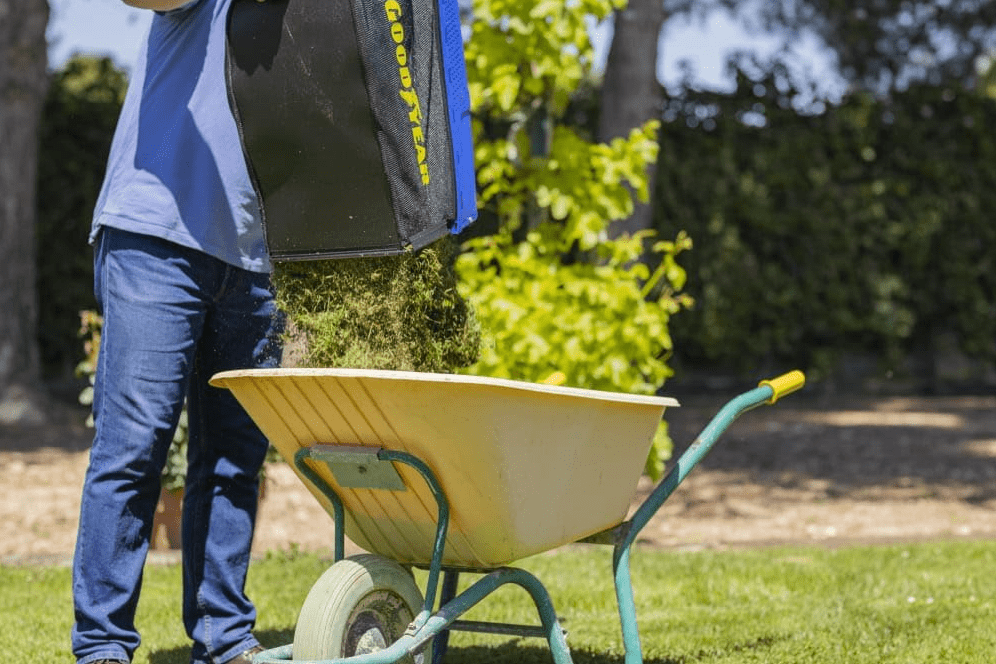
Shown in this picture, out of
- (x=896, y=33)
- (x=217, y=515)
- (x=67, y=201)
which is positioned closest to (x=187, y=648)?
(x=217, y=515)

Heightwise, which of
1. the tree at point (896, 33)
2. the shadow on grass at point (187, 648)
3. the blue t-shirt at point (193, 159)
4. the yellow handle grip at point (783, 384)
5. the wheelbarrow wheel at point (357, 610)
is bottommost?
the shadow on grass at point (187, 648)

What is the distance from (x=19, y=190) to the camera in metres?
8.70

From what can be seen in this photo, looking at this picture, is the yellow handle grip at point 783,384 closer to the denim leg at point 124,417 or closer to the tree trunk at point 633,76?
the denim leg at point 124,417

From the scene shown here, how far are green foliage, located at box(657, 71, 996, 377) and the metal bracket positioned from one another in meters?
7.44

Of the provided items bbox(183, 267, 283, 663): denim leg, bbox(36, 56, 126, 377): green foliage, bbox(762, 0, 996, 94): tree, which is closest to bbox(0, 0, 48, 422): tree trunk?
bbox(36, 56, 126, 377): green foliage

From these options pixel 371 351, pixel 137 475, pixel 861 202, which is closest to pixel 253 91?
pixel 371 351

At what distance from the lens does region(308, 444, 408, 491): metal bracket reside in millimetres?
2355

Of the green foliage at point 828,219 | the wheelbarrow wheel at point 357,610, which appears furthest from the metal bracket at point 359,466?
the green foliage at point 828,219

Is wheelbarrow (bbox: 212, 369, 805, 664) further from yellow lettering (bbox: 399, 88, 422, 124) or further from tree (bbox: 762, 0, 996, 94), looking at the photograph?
tree (bbox: 762, 0, 996, 94)

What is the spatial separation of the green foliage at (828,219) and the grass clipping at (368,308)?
23.7 feet

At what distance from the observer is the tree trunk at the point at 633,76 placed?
683 cm

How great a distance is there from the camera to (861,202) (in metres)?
9.91

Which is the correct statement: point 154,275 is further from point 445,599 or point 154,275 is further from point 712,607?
point 712,607

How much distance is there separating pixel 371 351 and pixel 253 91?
1.78 ft
